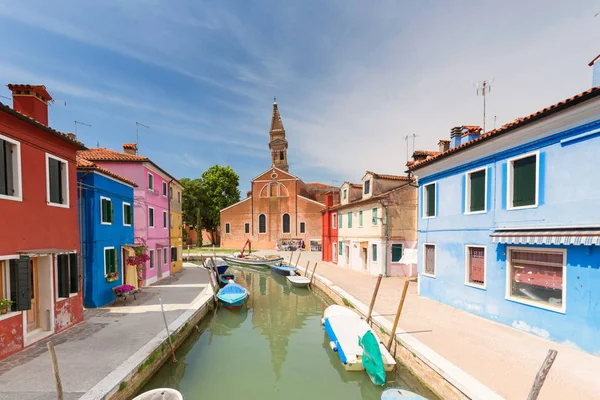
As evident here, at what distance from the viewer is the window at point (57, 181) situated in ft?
27.7

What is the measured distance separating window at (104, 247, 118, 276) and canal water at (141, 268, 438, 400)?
4.71 metres

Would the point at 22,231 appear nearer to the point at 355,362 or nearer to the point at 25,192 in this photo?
the point at 25,192

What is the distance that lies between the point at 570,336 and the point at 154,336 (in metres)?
11.6

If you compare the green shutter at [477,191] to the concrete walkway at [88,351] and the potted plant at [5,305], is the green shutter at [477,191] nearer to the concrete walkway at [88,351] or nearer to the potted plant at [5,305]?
the concrete walkway at [88,351]

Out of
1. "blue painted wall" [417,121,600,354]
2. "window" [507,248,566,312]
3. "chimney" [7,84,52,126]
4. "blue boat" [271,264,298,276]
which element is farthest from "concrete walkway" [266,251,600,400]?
"chimney" [7,84,52,126]

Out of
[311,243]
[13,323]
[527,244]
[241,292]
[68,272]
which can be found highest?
[527,244]

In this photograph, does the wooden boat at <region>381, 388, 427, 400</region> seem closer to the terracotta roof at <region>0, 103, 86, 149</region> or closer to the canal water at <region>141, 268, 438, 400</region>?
the canal water at <region>141, 268, 438, 400</region>

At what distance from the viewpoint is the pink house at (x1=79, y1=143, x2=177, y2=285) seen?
1634 cm

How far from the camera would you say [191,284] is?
17.9 metres

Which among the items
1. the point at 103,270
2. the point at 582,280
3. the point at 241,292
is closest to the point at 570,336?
the point at 582,280

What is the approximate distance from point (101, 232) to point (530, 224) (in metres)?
15.6

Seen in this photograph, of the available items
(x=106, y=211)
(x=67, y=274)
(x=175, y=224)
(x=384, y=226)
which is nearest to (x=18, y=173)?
(x=67, y=274)

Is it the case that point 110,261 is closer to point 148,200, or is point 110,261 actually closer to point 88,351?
point 148,200

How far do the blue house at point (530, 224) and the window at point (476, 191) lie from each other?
4cm
